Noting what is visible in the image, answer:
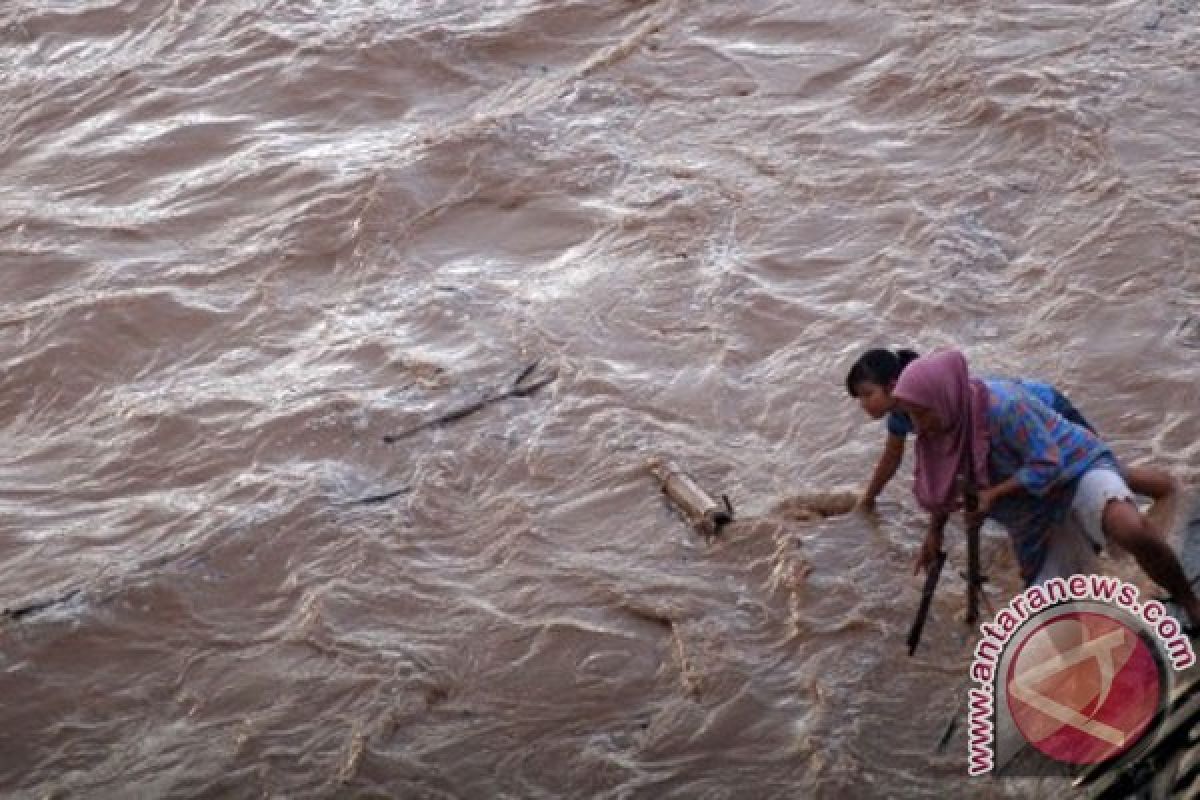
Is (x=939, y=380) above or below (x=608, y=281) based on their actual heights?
above

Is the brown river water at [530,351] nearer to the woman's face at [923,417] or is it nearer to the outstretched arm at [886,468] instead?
the outstretched arm at [886,468]

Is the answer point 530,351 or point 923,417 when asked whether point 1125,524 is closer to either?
point 923,417

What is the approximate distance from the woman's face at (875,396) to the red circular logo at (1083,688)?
813 millimetres

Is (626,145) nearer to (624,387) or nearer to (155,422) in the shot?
(624,387)

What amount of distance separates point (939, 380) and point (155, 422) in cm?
390

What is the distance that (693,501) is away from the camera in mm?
7059

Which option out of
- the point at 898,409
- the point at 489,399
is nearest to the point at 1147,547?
the point at 898,409

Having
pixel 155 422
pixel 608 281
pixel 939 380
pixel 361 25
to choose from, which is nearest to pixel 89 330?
pixel 155 422

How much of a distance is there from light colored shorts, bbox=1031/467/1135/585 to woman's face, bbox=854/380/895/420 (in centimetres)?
61

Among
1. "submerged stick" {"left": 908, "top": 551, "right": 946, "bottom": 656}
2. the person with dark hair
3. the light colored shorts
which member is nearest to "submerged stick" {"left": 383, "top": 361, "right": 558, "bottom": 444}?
the person with dark hair

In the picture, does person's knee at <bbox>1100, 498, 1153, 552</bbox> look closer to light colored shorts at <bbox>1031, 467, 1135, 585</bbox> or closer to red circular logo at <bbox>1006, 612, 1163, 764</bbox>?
light colored shorts at <bbox>1031, 467, 1135, 585</bbox>

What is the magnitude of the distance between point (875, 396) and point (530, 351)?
9.43 ft

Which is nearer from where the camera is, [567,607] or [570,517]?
[567,607]

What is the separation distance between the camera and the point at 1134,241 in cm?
837
